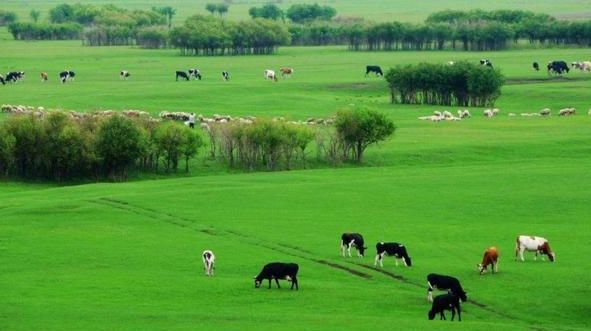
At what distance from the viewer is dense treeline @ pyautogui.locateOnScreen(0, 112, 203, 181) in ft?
263

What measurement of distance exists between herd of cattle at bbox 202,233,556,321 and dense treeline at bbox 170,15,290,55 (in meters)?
128

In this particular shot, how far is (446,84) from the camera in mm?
119750

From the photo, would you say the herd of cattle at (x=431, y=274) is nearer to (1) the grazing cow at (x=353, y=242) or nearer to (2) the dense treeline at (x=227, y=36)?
(1) the grazing cow at (x=353, y=242)

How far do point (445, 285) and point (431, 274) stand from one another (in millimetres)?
862

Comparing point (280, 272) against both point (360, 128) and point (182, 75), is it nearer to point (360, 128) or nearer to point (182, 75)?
point (360, 128)

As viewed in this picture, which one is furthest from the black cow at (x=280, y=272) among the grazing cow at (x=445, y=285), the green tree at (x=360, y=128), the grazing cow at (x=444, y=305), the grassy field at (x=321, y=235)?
the green tree at (x=360, y=128)

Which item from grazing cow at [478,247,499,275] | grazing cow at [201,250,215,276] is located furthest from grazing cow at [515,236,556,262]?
grazing cow at [201,250,215,276]

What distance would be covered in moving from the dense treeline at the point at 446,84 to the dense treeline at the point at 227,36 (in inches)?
2308

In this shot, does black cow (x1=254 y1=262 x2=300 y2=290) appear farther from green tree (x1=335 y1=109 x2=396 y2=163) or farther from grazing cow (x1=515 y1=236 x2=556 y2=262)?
green tree (x1=335 y1=109 x2=396 y2=163)

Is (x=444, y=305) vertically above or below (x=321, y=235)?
above

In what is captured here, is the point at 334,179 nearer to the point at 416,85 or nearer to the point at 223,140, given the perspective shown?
the point at 223,140

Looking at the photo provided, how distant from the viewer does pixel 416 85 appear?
120500 mm

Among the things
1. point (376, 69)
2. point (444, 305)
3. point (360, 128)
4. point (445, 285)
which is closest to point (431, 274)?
point (445, 285)

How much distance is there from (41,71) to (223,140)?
7166cm
